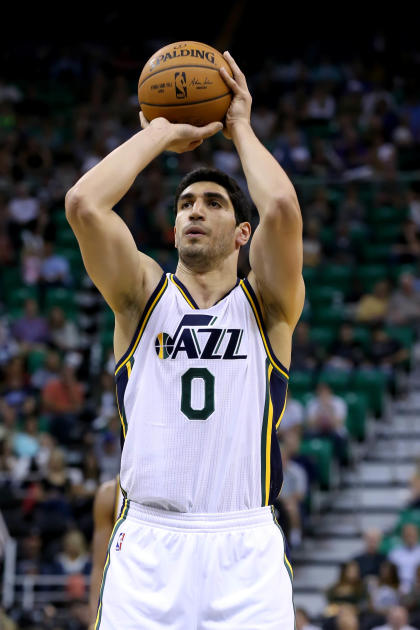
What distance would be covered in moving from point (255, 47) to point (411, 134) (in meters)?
5.24

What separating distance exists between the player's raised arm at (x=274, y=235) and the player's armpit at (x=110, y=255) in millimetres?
467

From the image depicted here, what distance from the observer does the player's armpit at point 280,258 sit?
4.19 m

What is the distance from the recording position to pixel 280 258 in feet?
13.9

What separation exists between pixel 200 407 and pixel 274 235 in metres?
0.72

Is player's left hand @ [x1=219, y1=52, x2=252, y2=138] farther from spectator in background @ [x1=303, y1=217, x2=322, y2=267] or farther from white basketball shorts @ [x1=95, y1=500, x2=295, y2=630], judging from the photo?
spectator in background @ [x1=303, y1=217, x2=322, y2=267]

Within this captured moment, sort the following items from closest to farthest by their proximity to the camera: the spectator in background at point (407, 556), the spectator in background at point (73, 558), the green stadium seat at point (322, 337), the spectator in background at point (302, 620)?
the spectator in background at point (302, 620) → the spectator in background at point (407, 556) → the spectator in background at point (73, 558) → the green stadium seat at point (322, 337)

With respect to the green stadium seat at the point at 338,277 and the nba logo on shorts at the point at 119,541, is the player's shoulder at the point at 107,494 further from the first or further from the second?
the green stadium seat at the point at 338,277

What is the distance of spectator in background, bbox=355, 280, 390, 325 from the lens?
1452 centimetres

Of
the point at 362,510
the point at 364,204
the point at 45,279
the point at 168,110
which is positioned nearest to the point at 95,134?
the point at 45,279

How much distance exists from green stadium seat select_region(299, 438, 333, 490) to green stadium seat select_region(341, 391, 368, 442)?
750 mm

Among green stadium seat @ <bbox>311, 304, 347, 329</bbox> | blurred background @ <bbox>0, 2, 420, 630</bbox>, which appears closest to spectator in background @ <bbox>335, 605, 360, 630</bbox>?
blurred background @ <bbox>0, 2, 420, 630</bbox>

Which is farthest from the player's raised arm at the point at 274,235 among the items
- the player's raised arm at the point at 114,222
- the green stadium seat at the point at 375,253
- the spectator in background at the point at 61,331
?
the green stadium seat at the point at 375,253

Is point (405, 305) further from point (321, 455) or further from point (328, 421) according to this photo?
point (321, 455)

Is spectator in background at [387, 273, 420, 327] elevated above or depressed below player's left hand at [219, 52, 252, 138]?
above
